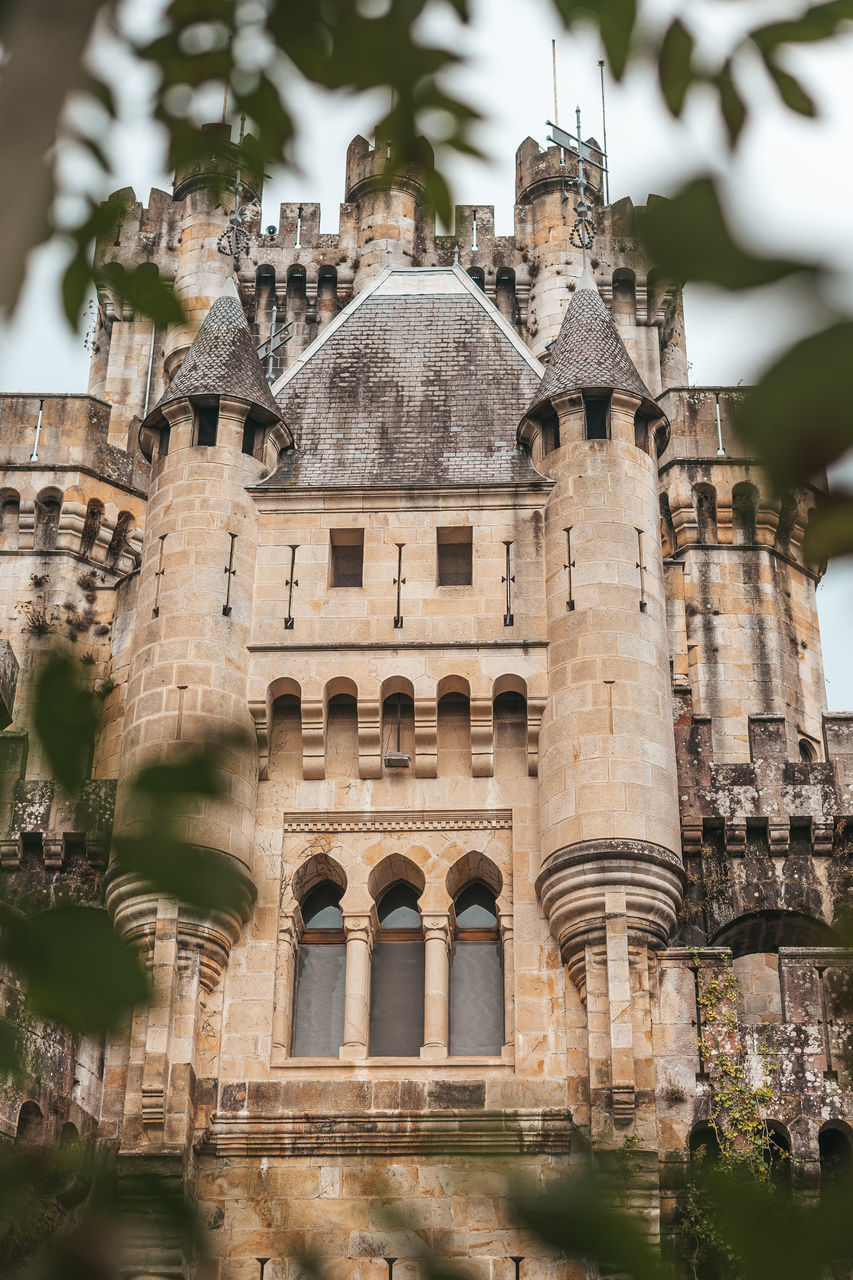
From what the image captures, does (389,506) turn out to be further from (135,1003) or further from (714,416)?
(135,1003)

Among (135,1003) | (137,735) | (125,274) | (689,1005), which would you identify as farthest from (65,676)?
(137,735)

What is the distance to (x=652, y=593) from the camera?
63.7 feet

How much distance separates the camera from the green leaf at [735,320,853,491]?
3.77 metres

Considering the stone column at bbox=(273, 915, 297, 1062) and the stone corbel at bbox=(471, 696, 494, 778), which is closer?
the stone column at bbox=(273, 915, 297, 1062)

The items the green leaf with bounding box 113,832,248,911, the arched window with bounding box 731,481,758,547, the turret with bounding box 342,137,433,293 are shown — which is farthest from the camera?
the turret with bounding box 342,137,433,293

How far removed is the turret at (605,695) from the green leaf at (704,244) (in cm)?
1330

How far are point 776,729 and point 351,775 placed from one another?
476 centimetres

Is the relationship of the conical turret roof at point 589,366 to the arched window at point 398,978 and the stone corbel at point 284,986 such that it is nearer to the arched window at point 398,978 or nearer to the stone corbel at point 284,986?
the arched window at point 398,978

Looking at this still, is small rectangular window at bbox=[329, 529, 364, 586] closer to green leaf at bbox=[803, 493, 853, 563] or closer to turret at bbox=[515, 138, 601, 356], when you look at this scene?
turret at bbox=[515, 138, 601, 356]

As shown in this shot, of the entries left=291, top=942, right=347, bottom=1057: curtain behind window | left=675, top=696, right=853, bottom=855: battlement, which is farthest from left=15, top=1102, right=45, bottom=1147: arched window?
left=675, top=696, right=853, bottom=855: battlement

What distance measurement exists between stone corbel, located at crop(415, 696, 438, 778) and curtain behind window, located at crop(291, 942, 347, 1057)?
1.89 meters

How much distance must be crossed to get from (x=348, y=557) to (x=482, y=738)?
8.88 ft

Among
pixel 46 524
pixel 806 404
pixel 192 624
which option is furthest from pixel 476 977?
pixel 46 524

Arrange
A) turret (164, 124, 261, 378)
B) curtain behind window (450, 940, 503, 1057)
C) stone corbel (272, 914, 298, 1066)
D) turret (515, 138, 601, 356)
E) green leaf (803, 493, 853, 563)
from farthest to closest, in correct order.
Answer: turret (515, 138, 601, 356)
turret (164, 124, 261, 378)
curtain behind window (450, 940, 503, 1057)
stone corbel (272, 914, 298, 1066)
green leaf (803, 493, 853, 563)
